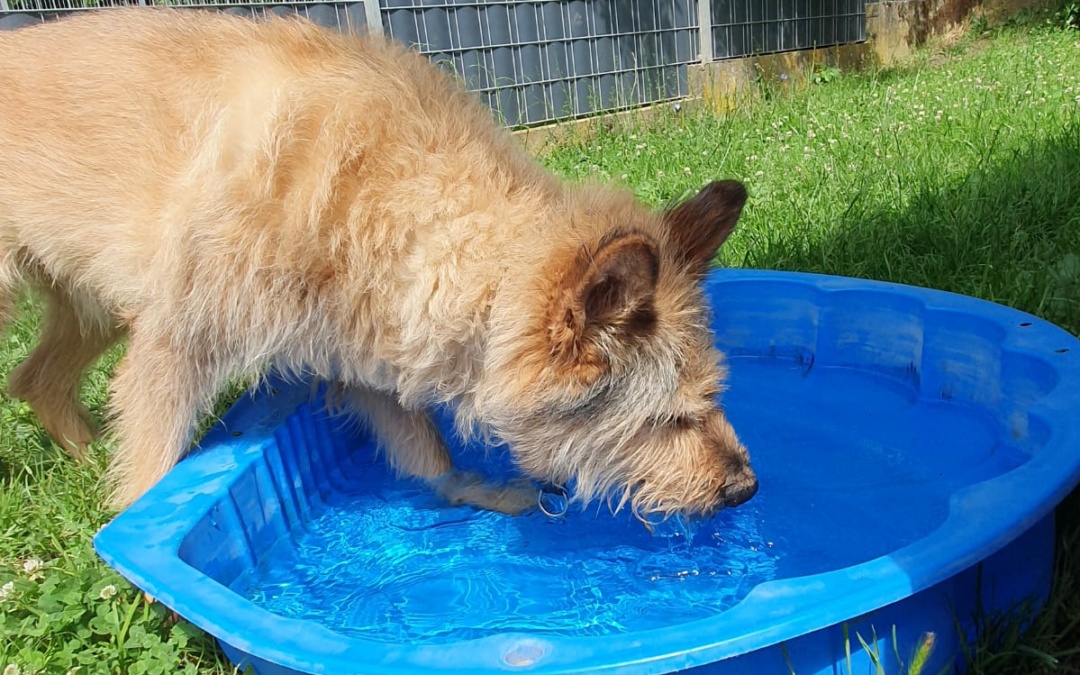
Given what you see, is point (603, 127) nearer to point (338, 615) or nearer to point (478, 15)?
point (478, 15)

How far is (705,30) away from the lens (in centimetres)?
889

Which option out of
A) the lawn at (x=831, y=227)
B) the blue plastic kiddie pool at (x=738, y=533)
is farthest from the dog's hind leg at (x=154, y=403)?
the lawn at (x=831, y=227)

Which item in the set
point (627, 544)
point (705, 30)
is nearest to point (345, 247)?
point (627, 544)

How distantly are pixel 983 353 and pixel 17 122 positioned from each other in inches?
131

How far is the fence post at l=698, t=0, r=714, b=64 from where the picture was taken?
887 cm

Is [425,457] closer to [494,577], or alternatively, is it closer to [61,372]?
[494,577]

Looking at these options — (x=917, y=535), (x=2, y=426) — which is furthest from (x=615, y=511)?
(x=2, y=426)

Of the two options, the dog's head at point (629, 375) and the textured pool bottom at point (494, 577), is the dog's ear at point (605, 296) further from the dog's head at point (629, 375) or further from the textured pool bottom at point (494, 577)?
→ the textured pool bottom at point (494, 577)

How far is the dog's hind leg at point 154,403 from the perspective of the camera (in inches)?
108

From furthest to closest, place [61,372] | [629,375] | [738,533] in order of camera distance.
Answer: [61,372] < [738,533] < [629,375]

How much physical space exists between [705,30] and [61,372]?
23.8 feet

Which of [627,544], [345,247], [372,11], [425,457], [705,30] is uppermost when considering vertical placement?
[372,11]

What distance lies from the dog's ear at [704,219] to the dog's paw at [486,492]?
1133 millimetres

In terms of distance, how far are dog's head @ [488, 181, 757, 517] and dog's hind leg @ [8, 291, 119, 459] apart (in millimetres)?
1996
